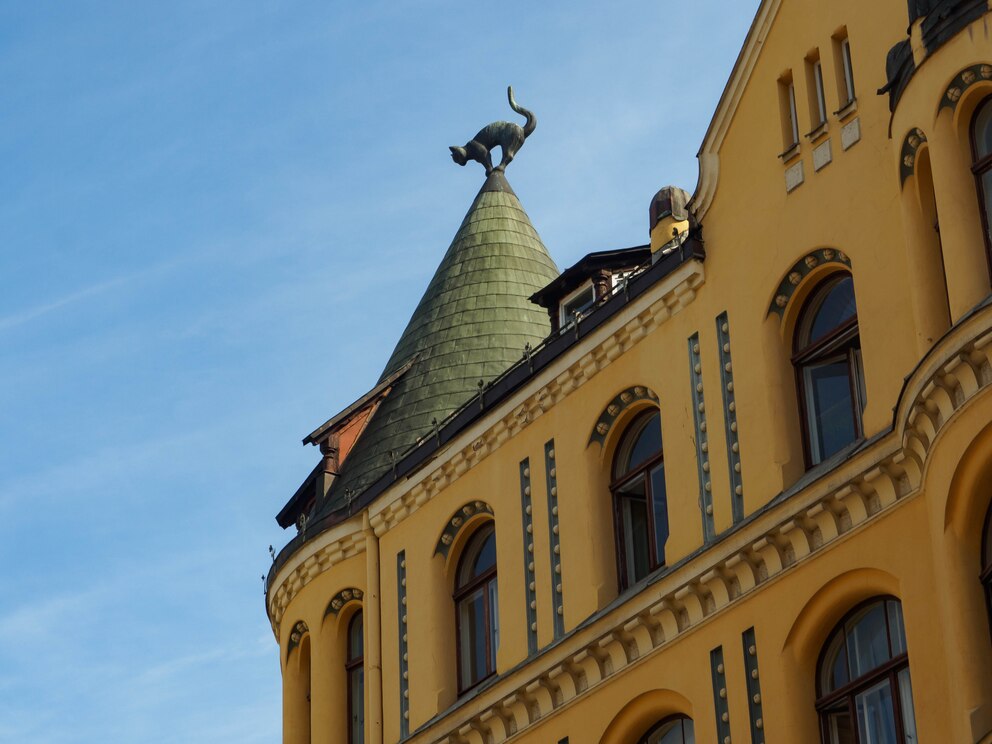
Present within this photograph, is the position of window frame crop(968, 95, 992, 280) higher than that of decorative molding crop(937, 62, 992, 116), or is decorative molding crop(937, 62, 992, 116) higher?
decorative molding crop(937, 62, 992, 116)

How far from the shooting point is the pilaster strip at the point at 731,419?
87.0 ft

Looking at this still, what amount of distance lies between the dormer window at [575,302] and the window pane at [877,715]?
27.8 ft

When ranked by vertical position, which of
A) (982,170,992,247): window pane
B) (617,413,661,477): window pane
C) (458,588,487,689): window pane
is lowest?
(458,588,487,689): window pane

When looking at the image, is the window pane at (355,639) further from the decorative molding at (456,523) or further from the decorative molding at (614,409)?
the decorative molding at (614,409)

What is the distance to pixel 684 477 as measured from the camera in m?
27.5

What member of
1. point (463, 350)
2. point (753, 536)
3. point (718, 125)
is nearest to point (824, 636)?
point (753, 536)

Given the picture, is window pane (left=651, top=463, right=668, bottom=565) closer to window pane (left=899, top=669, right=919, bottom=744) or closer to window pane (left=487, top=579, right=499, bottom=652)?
window pane (left=487, top=579, right=499, bottom=652)

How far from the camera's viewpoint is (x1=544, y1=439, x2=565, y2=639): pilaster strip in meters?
28.8

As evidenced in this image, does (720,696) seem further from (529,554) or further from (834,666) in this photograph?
(529,554)

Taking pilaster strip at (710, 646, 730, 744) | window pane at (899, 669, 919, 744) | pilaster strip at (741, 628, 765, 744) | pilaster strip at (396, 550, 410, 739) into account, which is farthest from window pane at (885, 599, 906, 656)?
pilaster strip at (396, 550, 410, 739)

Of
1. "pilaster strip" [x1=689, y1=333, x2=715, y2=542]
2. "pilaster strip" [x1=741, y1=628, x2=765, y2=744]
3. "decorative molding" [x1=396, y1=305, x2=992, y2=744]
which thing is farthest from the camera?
"pilaster strip" [x1=689, y1=333, x2=715, y2=542]

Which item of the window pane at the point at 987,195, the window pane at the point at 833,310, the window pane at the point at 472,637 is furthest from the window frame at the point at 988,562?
the window pane at the point at 472,637

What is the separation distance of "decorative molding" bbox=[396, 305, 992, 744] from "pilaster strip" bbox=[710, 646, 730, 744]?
48cm

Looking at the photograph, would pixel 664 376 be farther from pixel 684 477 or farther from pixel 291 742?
pixel 291 742
